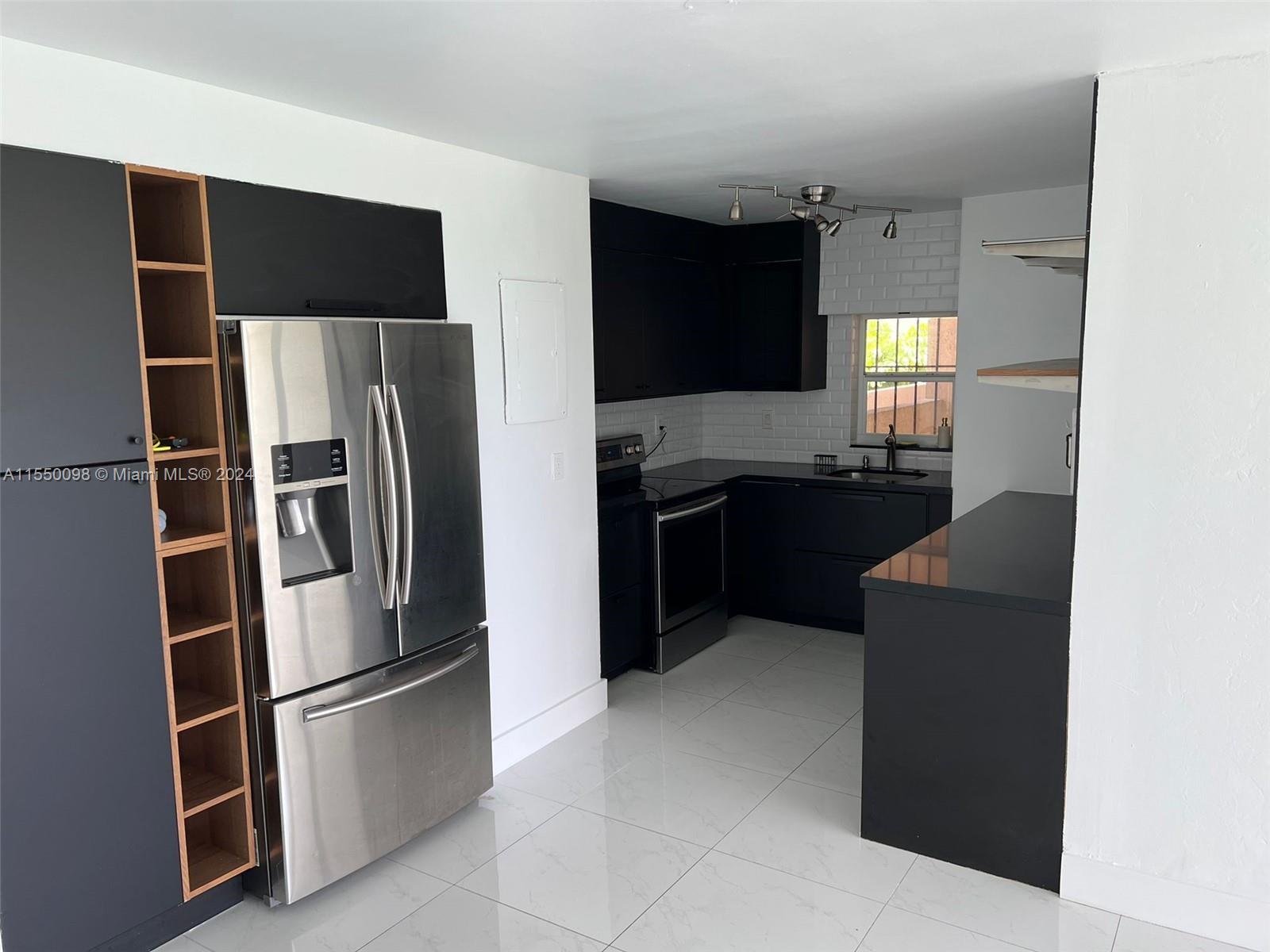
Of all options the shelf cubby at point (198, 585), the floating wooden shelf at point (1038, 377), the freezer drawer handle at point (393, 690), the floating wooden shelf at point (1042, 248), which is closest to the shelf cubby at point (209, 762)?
the freezer drawer handle at point (393, 690)

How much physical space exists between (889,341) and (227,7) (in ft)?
A: 14.6

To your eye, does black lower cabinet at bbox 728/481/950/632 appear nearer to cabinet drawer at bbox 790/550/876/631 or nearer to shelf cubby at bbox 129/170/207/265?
cabinet drawer at bbox 790/550/876/631

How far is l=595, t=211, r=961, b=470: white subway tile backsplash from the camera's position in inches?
203

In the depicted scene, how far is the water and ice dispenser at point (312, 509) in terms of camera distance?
2654 millimetres

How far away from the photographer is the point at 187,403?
269 cm

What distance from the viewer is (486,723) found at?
3.39 metres

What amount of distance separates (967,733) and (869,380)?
3.15 meters

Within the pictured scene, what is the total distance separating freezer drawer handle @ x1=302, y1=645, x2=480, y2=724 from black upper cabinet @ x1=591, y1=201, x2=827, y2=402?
5.62 feet

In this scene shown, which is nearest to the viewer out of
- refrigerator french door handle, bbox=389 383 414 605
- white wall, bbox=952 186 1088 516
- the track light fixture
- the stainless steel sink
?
refrigerator french door handle, bbox=389 383 414 605

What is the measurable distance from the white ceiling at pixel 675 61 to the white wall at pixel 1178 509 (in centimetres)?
26

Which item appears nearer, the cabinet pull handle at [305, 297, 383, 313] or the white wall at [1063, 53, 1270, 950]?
the white wall at [1063, 53, 1270, 950]

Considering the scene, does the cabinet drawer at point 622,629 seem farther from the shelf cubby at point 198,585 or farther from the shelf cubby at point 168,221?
the shelf cubby at point 168,221

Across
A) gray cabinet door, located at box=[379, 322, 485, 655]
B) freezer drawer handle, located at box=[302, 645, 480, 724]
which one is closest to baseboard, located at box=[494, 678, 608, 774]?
freezer drawer handle, located at box=[302, 645, 480, 724]

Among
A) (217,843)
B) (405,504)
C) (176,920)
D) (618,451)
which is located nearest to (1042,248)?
(405,504)
